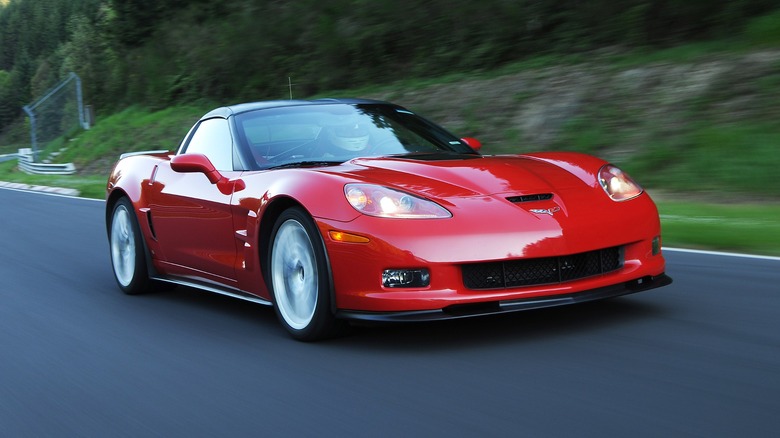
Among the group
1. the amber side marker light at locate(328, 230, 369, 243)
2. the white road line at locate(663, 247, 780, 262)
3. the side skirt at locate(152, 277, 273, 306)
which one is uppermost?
the amber side marker light at locate(328, 230, 369, 243)

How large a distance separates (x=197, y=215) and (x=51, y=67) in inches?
3141

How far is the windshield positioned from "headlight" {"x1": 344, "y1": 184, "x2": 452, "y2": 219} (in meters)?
0.82

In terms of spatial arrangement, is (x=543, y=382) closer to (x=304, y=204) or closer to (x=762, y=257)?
(x=304, y=204)

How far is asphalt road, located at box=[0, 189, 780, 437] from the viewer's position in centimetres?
348

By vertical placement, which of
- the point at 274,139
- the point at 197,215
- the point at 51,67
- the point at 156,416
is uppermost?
the point at 51,67

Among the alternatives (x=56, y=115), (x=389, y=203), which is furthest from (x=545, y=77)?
(x=56, y=115)

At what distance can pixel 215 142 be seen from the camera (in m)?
6.15

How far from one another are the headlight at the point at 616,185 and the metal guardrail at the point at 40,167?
2623 centimetres

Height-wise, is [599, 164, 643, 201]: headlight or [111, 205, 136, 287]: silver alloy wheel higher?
[599, 164, 643, 201]: headlight

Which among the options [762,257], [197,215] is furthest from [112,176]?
[762,257]

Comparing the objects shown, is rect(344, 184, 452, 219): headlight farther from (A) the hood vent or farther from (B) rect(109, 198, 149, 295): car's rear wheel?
(B) rect(109, 198, 149, 295): car's rear wheel

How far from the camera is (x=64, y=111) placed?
36062 mm

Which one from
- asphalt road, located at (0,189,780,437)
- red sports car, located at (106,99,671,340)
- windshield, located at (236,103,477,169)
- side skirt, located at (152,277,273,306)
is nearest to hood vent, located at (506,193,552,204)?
red sports car, located at (106,99,671,340)

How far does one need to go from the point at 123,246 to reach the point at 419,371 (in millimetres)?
3548
